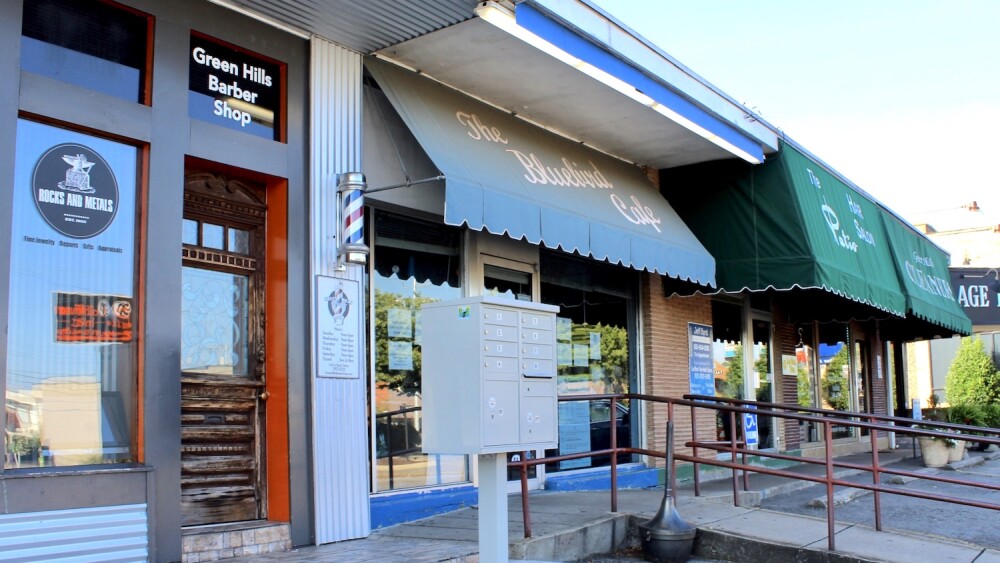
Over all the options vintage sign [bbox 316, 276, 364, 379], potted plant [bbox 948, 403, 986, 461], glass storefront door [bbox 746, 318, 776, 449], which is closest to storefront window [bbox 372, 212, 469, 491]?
vintage sign [bbox 316, 276, 364, 379]

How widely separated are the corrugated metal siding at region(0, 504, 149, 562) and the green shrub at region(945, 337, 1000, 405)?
24.8 metres

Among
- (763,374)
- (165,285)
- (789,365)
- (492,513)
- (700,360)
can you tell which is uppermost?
(165,285)

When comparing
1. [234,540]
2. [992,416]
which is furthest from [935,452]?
[234,540]

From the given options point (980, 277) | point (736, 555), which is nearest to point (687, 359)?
point (736, 555)

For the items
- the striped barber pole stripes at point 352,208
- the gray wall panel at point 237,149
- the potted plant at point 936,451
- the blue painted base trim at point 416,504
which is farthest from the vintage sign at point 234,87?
the potted plant at point 936,451

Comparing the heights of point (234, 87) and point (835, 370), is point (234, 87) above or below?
above

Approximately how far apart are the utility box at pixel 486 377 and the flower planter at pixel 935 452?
11837mm

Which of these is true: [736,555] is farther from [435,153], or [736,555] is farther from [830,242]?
[830,242]

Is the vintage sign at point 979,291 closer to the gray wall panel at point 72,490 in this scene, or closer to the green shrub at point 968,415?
the green shrub at point 968,415

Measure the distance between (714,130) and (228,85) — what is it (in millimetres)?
5560

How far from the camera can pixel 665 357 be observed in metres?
12.0

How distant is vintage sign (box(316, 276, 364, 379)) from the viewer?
7211mm

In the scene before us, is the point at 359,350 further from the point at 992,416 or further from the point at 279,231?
the point at 992,416

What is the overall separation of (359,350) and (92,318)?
2.14 metres
